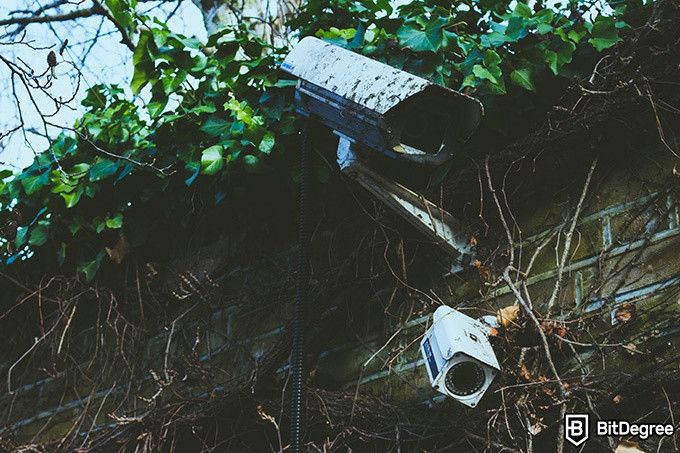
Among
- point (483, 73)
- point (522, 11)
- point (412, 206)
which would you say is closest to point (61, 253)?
point (412, 206)

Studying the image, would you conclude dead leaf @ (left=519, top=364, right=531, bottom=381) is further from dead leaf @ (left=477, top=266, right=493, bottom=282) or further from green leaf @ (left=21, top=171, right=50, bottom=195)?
green leaf @ (left=21, top=171, right=50, bottom=195)

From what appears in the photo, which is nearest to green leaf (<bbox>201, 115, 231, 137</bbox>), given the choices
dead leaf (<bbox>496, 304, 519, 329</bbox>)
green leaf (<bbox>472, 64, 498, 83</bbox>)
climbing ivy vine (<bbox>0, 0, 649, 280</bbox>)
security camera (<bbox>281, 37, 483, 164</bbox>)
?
climbing ivy vine (<bbox>0, 0, 649, 280</bbox>)

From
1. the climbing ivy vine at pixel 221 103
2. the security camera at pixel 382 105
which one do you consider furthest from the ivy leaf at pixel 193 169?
the security camera at pixel 382 105

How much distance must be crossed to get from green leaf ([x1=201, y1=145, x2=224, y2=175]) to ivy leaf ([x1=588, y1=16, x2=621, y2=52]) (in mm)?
1180

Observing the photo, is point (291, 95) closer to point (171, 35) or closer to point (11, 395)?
point (171, 35)

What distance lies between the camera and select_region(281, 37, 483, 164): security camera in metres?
2.52

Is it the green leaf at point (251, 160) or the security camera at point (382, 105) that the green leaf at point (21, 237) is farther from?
the security camera at point (382, 105)

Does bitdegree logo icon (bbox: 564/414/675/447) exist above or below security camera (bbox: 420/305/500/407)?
below

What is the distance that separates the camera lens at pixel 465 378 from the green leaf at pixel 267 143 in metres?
0.98

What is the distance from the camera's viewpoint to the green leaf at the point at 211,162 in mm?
3086

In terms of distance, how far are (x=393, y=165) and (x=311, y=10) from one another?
0.61 meters

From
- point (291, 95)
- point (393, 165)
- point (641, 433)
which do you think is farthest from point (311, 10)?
point (641, 433)

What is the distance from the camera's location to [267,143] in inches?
119

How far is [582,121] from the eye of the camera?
8.66 ft
